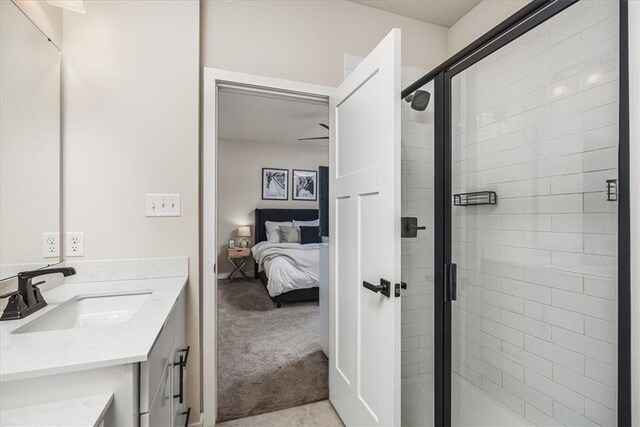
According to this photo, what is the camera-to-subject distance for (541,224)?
1.54 metres

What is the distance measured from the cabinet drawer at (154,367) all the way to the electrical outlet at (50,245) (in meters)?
0.76

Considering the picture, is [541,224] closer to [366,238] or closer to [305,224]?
[366,238]

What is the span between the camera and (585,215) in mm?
1286

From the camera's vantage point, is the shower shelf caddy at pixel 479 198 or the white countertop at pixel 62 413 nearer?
the white countertop at pixel 62 413

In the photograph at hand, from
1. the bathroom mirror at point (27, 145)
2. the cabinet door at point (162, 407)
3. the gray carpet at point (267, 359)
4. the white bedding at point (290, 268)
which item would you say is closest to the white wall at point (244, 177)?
the white bedding at point (290, 268)

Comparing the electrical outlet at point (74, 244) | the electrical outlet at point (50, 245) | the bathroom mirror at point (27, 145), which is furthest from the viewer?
the electrical outlet at point (74, 244)

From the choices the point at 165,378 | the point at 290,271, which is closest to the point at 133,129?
the point at 165,378

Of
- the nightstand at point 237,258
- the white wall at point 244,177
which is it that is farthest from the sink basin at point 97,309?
the white wall at point 244,177

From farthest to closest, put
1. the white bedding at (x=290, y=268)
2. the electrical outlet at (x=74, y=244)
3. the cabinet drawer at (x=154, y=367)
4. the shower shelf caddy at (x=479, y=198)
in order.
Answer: the white bedding at (x=290, y=268)
the shower shelf caddy at (x=479, y=198)
the electrical outlet at (x=74, y=244)
the cabinet drawer at (x=154, y=367)

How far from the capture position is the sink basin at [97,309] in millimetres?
1194

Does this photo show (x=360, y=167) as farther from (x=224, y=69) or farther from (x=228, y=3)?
(x=228, y=3)

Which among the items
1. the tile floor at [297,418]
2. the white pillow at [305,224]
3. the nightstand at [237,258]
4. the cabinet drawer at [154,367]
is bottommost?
the tile floor at [297,418]

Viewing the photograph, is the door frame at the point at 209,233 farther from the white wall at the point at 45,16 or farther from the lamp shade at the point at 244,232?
the lamp shade at the point at 244,232

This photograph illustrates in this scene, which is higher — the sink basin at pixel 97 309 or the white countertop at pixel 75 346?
the white countertop at pixel 75 346
